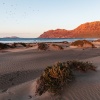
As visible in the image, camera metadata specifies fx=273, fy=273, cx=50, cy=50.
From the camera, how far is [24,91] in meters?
9.18

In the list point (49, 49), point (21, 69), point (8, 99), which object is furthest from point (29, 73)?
point (49, 49)

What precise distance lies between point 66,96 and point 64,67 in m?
1.26

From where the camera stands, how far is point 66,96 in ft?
Result: 27.6

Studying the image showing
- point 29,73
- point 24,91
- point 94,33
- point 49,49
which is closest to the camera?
point 24,91

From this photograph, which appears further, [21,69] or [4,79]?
[21,69]

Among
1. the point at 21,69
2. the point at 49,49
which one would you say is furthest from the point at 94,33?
the point at 21,69

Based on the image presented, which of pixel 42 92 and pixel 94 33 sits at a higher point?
pixel 42 92

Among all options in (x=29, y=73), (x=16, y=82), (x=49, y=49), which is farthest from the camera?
(x=49, y=49)

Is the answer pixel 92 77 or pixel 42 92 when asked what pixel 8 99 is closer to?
pixel 42 92

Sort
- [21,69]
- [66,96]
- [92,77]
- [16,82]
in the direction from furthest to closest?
[21,69] < [16,82] < [92,77] < [66,96]

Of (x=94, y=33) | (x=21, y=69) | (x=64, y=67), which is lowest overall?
(x=94, y=33)

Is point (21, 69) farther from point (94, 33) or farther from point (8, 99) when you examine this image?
point (94, 33)

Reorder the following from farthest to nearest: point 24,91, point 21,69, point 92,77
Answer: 1. point 21,69
2. point 92,77
3. point 24,91

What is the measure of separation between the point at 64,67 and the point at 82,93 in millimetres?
1198
